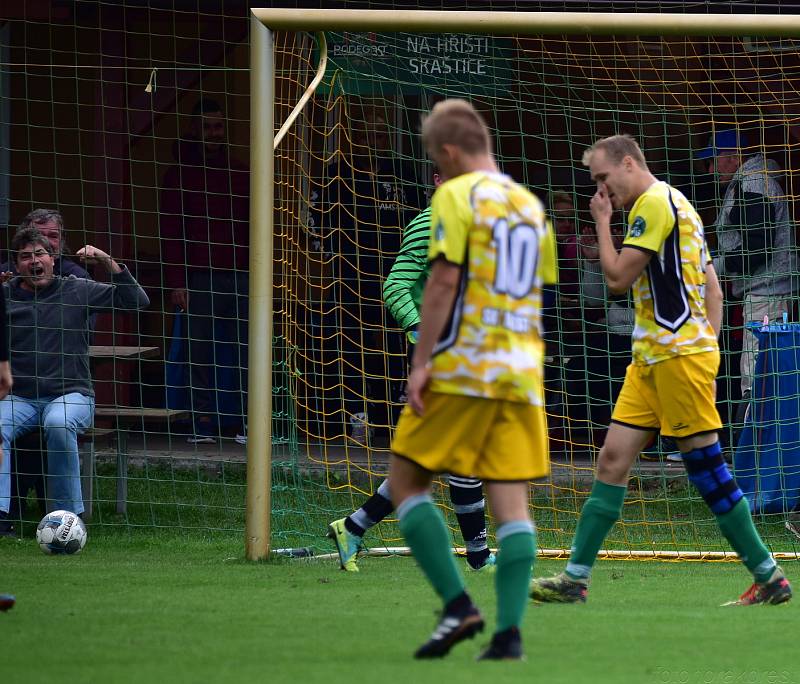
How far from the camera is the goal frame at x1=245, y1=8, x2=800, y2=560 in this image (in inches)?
286

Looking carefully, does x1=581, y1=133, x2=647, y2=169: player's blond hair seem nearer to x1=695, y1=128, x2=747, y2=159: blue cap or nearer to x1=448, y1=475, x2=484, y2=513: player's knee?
x1=448, y1=475, x2=484, y2=513: player's knee

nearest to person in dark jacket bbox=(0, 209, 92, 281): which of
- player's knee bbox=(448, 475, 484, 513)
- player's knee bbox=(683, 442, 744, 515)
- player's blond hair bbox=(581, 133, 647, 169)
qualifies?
player's knee bbox=(448, 475, 484, 513)

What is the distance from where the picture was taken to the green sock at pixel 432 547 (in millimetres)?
4305

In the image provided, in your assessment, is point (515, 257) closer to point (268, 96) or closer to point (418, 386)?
point (418, 386)

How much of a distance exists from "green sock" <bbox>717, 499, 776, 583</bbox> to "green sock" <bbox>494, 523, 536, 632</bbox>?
169 cm

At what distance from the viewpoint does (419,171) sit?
10.5m

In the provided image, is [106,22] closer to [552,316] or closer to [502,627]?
[552,316]

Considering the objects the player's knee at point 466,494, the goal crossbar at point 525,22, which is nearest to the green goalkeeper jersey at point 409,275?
the player's knee at point 466,494

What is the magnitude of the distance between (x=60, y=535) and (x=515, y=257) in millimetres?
4115

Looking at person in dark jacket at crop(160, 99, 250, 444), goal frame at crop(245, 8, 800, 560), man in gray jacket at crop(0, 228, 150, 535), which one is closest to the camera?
goal frame at crop(245, 8, 800, 560)

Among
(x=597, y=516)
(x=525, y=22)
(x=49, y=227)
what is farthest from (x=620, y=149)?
(x=49, y=227)

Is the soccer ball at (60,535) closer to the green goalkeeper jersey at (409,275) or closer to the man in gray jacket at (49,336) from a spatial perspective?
the man in gray jacket at (49,336)

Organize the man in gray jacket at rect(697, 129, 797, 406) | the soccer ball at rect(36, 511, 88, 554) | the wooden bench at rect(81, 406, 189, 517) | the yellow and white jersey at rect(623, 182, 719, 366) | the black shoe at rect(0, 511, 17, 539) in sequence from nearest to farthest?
the yellow and white jersey at rect(623, 182, 719, 366) → the soccer ball at rect(36, 511, 88, 554) → the black shoe at rect(0, 511, 17, 539) → the wooden bench at rect(81, 406, 189, 517) → the man in gray jacket at rect(697, 129, 797, 406)

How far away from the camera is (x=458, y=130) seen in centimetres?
443
